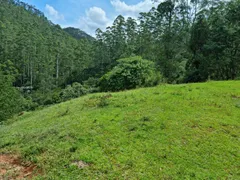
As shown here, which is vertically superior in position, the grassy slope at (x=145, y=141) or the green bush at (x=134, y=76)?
the green bush at (x=134, y=76)

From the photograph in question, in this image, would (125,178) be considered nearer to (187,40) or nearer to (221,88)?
(221,88)

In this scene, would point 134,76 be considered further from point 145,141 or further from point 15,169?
point 15,169

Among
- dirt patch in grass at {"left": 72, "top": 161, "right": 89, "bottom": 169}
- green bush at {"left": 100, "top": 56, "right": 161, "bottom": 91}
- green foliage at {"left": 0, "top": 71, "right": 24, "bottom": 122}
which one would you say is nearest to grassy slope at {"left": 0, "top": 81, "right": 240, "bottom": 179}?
dirt patch in grass at {"left": 72, "top": 161, "right": 89, "bottom": 169}

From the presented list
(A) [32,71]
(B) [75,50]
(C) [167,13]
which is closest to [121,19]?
(C) [167,13]

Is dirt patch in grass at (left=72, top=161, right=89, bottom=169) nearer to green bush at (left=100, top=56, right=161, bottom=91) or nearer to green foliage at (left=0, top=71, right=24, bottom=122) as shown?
green bush at (left=100, top=56, right=161, bottom=91)

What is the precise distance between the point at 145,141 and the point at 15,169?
3.44 m

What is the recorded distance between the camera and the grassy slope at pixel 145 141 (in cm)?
471

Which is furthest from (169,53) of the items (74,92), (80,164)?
(80,164)

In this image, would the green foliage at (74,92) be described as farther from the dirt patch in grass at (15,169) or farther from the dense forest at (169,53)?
the dirt patch in grass at (15,169)

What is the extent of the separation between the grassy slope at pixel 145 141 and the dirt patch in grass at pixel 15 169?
0.20 m

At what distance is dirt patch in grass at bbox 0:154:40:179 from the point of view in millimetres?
4899

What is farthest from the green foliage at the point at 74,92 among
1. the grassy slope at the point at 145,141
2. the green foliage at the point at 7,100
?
the grassy slope at the point at 145,141

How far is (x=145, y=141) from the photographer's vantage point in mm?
5855

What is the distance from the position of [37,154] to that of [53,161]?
840 millimetres
